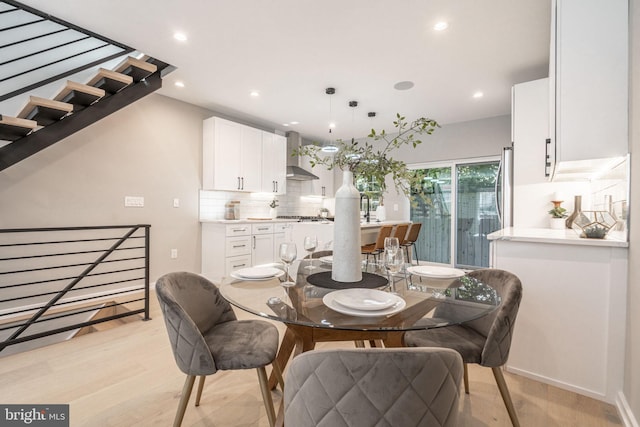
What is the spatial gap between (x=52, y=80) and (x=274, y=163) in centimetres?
307

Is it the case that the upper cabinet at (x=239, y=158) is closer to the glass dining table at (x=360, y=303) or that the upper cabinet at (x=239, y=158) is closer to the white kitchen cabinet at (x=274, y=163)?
the white kitchen cabinet at (x=274, y=163)

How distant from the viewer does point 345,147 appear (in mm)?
1449

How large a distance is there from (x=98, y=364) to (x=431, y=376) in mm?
2392

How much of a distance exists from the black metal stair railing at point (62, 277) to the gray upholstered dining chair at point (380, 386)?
267 centimetres

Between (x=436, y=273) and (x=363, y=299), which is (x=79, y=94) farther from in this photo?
(x=436, y=273)

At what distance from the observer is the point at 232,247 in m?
4.43

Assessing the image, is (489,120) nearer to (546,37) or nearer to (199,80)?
(546,37)

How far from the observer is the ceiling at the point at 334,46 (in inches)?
95.7

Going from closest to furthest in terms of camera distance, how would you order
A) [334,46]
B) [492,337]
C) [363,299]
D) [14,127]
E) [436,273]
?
[363,299], [492,337], [436,273], [14,127], [334,46]

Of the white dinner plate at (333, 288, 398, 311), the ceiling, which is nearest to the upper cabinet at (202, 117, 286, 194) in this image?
the ceiling

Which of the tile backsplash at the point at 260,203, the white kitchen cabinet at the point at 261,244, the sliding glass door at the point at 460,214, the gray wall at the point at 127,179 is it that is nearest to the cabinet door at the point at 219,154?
the gray wall at the point at 127,179

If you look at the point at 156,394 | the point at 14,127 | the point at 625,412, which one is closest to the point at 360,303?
the point at 156,394

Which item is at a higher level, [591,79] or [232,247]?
[591,79]

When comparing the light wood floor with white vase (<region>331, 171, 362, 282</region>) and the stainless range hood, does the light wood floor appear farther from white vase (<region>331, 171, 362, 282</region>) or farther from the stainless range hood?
the stainless range hood
